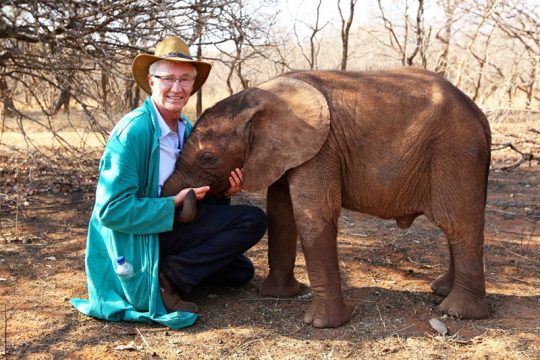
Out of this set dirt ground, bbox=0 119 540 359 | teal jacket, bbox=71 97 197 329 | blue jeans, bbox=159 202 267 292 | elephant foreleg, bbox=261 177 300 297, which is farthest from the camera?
elephant foreleg, bbox=261 177 300 297

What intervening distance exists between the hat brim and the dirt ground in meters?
1.64

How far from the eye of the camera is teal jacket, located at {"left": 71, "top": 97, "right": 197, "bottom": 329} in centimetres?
395

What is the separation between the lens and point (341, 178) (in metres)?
4.20

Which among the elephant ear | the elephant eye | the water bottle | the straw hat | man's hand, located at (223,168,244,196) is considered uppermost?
the straw hat

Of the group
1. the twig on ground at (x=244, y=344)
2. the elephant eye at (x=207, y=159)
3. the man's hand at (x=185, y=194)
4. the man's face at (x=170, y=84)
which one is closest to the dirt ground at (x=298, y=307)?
the twig on ground at (x=244, y=344)

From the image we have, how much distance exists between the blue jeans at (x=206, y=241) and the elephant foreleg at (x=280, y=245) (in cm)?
19

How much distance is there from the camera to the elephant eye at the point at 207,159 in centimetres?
423

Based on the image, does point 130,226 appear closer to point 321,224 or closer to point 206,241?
point 206,241

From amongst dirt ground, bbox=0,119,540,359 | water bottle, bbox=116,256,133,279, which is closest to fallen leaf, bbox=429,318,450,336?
dirt ground, bbox=0,119,540,359

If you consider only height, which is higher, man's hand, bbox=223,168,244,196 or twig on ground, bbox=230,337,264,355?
man's hand, bbox=223,168,244,196

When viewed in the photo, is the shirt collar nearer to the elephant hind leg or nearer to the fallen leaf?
the elephant hind leg

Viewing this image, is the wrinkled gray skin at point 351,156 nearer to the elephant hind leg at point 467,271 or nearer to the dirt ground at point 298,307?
the elephant hind leg at point 467,271

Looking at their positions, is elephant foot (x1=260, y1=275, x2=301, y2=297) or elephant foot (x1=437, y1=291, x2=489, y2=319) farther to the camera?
elephant foot (x1=260, y1=275, x2=301, y2=297)

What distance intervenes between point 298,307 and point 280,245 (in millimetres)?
489
